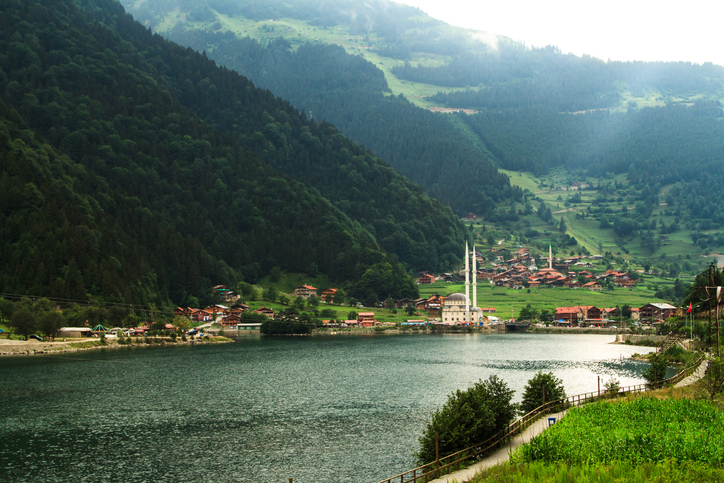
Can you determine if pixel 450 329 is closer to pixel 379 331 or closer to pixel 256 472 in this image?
pixel 379 331

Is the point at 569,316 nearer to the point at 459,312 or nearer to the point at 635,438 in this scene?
the point at 459,312

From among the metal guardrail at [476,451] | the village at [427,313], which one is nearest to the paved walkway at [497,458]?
the metal guardrail at [476,451]

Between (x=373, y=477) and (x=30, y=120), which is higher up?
(x=30, y=120)

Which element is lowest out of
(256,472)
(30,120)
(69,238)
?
(256,472)

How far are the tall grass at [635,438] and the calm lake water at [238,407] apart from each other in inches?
405

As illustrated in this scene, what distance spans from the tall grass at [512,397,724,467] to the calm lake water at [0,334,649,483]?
33.7ft

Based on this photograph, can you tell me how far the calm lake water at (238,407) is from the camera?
39719 mm

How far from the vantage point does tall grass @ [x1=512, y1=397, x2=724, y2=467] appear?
28.7m

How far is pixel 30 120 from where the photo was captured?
645ft

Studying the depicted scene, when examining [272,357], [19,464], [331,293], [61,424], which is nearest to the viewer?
[19,464]

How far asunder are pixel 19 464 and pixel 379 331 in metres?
122

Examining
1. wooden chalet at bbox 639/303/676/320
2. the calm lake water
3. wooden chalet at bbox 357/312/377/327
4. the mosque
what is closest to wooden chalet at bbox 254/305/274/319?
wooden chalet at bbox 357/312/377/327

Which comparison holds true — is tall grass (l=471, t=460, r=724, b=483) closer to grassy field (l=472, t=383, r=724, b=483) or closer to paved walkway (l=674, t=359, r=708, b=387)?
grassy field (l=472, t=383, r=724, b=483)

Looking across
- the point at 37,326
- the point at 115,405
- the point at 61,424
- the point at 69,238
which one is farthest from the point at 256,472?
the point at 69,238
